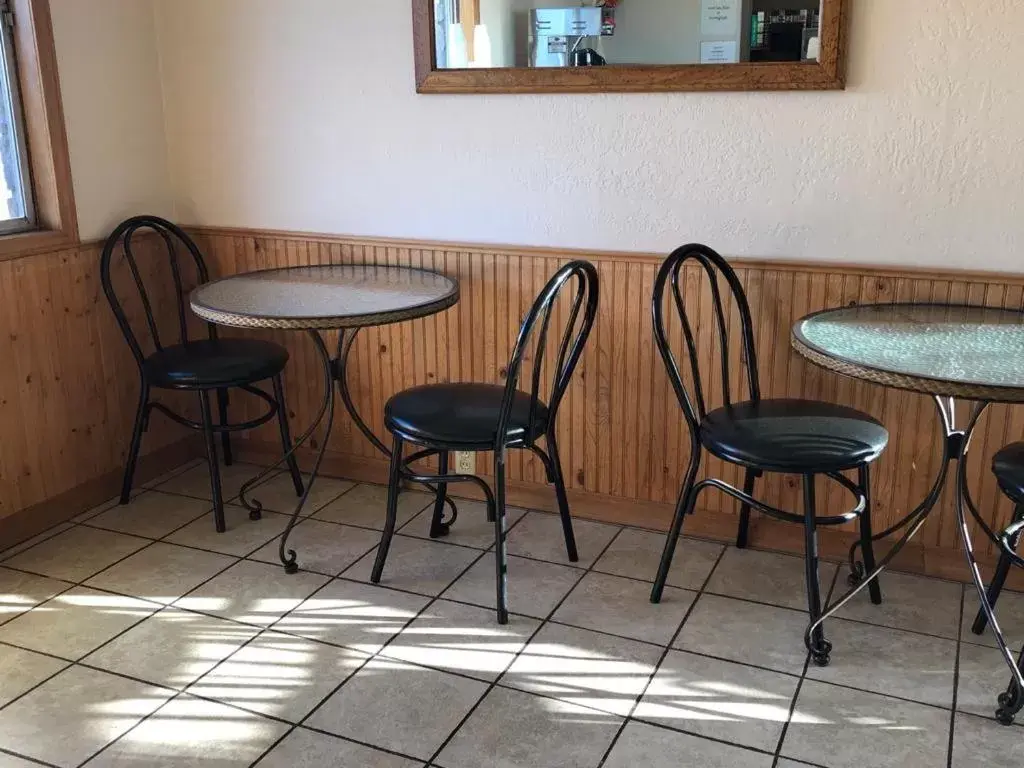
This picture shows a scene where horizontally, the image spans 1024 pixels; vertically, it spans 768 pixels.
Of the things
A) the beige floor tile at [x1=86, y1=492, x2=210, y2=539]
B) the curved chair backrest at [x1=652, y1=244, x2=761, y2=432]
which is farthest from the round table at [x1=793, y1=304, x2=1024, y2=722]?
the beige floor tile at [x1=86, y1=492, x2=210, y2=539]

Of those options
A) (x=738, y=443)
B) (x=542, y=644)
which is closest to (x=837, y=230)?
(x=738, y=443)

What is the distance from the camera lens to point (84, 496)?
314cm

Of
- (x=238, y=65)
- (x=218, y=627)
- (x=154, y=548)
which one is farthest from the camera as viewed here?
(x=238, y=65)

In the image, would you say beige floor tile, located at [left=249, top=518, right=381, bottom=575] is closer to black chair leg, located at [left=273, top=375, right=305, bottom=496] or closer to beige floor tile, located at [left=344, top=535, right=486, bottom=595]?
beige floor tile, located at [left=344, top=535, right=486, bottom=595]

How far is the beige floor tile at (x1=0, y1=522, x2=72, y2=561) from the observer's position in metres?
2.85

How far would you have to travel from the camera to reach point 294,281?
292 centimetres

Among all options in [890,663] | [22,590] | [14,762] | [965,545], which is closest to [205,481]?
[22,590]

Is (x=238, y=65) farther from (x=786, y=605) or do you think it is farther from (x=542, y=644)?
(x=786, y=605)

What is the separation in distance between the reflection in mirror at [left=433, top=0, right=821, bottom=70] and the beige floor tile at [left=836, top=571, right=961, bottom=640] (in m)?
1.37

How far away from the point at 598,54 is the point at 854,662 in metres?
1.66

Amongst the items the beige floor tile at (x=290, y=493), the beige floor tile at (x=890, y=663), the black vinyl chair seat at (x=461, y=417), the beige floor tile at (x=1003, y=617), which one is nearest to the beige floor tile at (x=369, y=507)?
the beige floor tile at (x=290, y=493)

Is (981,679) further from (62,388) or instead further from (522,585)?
(62,388)

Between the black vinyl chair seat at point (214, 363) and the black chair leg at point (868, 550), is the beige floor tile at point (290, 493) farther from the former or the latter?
the black chair leg at point (868, 550)

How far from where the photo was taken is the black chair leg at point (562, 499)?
8.73 ft
